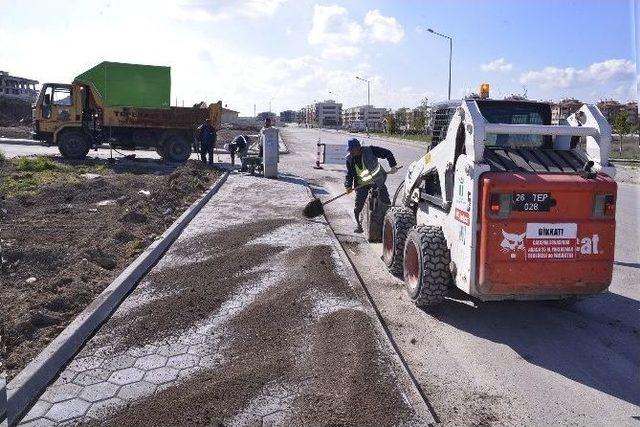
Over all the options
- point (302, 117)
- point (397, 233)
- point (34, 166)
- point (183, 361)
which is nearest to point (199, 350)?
point (183, 361)

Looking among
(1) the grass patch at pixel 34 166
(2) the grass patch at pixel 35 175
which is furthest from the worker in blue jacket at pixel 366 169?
(1) the grass patch at pixel 34 166

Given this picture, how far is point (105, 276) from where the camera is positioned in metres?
6.47

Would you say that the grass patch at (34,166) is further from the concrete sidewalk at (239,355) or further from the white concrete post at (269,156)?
the concrete sidewalk at (239,355)

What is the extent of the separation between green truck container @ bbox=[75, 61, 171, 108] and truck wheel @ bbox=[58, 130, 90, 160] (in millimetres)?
1434

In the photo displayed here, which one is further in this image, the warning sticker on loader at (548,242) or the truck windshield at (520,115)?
the truck windshield at (520,115)

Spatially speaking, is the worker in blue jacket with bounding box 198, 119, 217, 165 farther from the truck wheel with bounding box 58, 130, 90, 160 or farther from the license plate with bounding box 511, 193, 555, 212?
the license plate with bounding box 511, 193, 555, 212

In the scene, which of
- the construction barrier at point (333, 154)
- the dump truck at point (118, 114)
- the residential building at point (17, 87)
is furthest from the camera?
the residential building at point (17, 87)

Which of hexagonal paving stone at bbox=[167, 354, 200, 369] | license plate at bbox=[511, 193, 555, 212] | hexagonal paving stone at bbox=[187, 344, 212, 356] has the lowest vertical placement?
hexagonal paving stone at bbox=[167, 354, 200, 369]

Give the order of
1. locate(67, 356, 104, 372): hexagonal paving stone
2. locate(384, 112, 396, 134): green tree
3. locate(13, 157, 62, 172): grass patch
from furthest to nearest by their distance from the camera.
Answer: locate(384, 112, 396, 134): green tree, locate(13, 157, 62, 172): grass patch, locate(67, 356, 104, 372): hexagonal paving stone

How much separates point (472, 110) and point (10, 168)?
574 inches

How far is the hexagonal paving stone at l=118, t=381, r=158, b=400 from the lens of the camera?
3.94 m

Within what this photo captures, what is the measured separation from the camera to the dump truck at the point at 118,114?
772 inches

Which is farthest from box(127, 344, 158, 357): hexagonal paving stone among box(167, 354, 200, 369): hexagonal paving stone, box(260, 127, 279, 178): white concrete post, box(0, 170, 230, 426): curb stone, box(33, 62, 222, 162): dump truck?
box(33, 62, 222, 162): dump truck

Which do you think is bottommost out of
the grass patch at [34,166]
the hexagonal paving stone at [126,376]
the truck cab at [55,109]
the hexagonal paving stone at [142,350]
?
the hexagonal paving stone at [126,376]
